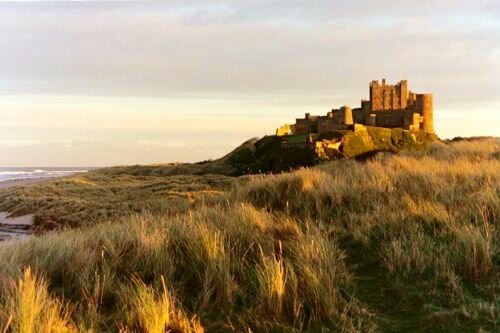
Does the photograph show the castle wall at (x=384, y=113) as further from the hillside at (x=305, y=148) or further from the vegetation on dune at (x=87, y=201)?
the vegetation on dune at (x=87, y=201)

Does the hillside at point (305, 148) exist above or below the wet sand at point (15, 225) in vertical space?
above

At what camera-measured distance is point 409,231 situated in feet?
20.8

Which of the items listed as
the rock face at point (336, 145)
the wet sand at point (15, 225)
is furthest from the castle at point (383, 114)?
the wet sand at point (15, 225)

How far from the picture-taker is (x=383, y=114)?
53.1 m

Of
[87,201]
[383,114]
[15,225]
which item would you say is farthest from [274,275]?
[383,114]

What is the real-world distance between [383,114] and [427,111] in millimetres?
6490

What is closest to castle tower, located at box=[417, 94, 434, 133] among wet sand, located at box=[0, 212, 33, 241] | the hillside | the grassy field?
the hillside

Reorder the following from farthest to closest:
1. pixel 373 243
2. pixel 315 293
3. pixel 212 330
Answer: pixel 373 243
pixel 315 293
pixel 212 330

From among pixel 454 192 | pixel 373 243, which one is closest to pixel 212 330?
pixel 373 243

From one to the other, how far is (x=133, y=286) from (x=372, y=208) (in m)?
4.52

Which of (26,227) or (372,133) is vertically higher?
(372,133)

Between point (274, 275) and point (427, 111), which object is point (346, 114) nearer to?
point (427, 111)

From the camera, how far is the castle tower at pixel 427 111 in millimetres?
55500

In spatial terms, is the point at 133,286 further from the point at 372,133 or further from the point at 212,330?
the point at 372,133
